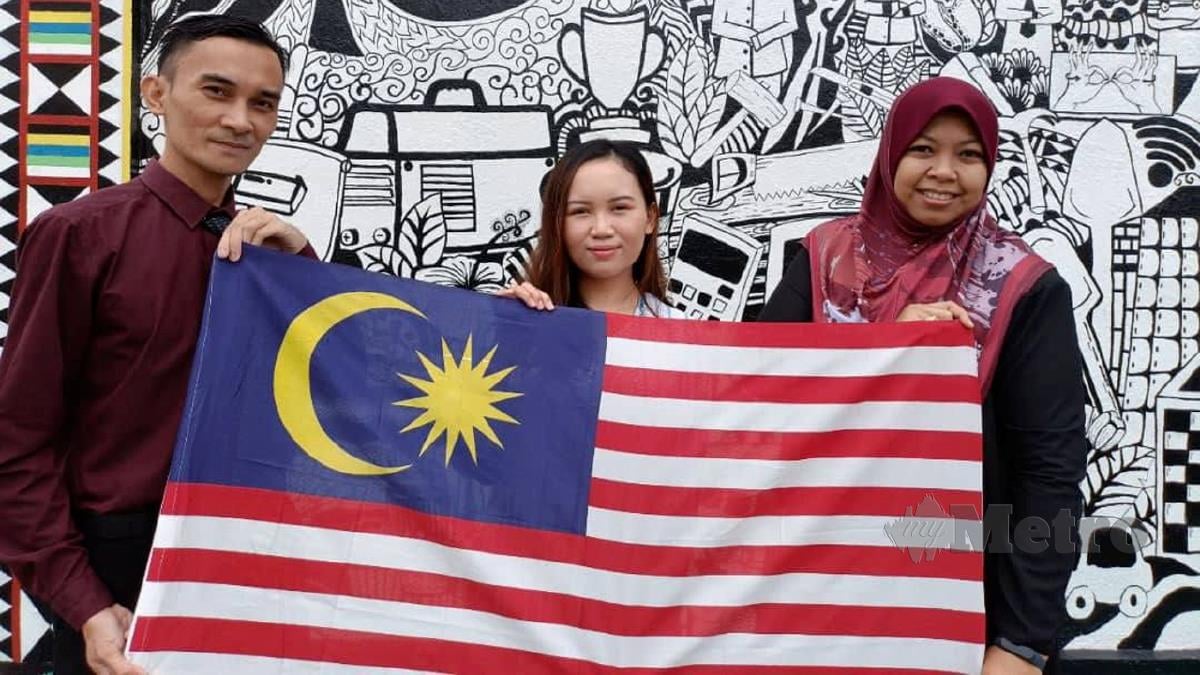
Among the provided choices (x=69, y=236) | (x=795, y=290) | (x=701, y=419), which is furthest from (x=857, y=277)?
(x=69, y=236)

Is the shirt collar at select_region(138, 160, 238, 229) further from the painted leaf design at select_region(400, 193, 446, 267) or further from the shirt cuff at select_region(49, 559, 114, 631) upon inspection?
the painted leaf design at select_region(400, 193, 446, 267)

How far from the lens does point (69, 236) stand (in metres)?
1.94

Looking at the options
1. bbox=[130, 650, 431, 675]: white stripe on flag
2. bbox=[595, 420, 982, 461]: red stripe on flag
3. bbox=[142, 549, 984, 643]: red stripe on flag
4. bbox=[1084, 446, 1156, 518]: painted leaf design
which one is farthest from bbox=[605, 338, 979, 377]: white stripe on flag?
bbox=[1084, 446, 1156, 518]: painted leaf design

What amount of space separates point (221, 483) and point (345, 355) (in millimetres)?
378

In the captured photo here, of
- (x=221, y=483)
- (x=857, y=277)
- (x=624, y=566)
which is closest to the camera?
(x=221, y=483)

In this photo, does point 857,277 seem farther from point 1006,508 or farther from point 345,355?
point 345,355

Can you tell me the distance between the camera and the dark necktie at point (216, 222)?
2164 millimetres

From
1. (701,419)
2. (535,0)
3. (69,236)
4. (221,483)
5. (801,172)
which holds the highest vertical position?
(535,0)

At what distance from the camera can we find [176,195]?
212 cm

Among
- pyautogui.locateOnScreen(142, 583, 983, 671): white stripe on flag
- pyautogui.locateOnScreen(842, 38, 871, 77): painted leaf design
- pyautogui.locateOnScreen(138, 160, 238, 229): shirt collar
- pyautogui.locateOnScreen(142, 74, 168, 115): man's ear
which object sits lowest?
pyautogui.locateOnScreen(142, 583, 983, 671): white stripe on flag

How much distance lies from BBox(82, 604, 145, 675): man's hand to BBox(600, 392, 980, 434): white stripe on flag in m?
1.09

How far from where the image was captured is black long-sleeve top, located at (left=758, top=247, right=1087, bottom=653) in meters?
2.13

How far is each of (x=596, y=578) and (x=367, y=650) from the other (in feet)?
1.67

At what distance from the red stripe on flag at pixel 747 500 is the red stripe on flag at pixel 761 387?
0.69 ft
